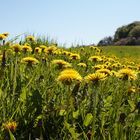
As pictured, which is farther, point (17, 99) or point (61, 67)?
point (61, 67)

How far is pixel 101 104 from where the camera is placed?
333 centimetres

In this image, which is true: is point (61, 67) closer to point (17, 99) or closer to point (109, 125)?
point (17, 99)

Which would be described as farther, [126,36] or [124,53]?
[126,36]

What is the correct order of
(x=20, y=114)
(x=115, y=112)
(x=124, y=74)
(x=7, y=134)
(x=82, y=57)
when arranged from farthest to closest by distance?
1. (x=82, y=57)
2. (x=124, y=74)
3. (x=115, y=112)
4. (x=20, y=114)
5. (x=7, y=134)

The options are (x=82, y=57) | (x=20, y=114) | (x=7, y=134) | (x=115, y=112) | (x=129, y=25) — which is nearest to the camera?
(x=7, y=134)

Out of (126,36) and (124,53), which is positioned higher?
(124,53)

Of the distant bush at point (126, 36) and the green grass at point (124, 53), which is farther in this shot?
the distant bush at point (126, 36)

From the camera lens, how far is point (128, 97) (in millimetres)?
4109

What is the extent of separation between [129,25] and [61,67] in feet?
280

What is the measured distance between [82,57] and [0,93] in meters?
6.50

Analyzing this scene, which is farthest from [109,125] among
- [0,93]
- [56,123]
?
[0,93]

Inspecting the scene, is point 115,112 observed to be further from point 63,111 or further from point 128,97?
point 128,97

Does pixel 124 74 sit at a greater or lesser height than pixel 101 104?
greater

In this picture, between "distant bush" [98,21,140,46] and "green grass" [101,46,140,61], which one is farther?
"distant bush" [98,21,140,46]
